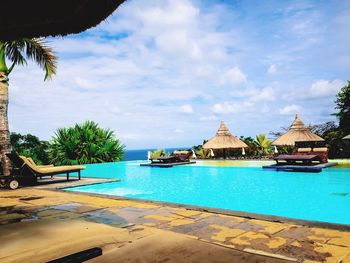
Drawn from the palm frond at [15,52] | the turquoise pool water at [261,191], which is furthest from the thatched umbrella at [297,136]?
the palm frond at [15,52]

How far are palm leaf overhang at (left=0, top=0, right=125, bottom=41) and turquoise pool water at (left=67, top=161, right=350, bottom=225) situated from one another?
18.1ft

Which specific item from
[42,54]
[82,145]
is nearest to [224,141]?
[82,145]

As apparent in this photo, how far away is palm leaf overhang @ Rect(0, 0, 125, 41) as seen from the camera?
9.89 ft

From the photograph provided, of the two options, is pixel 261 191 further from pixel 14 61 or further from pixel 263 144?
pixel 263 144

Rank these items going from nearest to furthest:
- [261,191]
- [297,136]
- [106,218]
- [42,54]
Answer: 1. [106,218]
2. [261,191]
3. [42,54]
4. [297,136]

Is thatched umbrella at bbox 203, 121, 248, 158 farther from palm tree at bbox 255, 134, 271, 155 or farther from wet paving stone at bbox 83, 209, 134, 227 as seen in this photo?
wet paving stone at bbox 83, 209, 134, 227

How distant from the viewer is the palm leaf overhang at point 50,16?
3.02 m

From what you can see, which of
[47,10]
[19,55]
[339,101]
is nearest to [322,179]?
[47,10]

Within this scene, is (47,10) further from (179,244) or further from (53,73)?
(53,73)

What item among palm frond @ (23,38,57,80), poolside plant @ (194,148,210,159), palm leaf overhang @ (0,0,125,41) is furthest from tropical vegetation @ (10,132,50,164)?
palm leaf overhang @ (0,0,125,41)

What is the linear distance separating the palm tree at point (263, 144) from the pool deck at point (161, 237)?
1923cm

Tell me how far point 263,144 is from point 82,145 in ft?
43.9

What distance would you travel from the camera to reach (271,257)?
275 cm

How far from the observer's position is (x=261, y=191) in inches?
373
